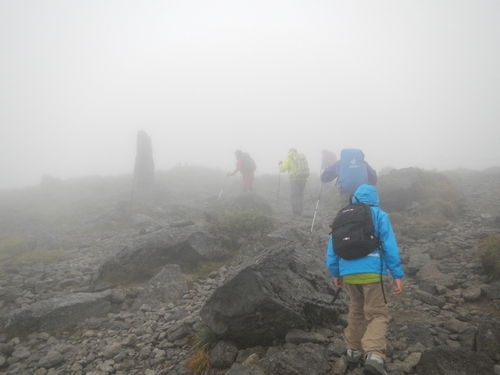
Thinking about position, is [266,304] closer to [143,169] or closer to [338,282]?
[338,282]

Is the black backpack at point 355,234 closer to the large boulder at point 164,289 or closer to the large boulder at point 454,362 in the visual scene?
the large boulder at point 454,362

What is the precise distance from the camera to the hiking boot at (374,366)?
143 inches

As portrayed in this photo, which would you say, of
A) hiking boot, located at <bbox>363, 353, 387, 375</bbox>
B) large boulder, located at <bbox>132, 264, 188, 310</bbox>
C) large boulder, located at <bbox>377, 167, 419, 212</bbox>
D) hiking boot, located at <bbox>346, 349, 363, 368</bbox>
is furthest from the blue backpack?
hiking boot, located at <bbox>363, 353, 387, 375</bbox>

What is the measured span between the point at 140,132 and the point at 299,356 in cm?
2719

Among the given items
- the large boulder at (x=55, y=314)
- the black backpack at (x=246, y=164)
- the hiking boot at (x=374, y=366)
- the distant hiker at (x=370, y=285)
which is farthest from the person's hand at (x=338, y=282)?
the black backpack at (x=246, y=164)

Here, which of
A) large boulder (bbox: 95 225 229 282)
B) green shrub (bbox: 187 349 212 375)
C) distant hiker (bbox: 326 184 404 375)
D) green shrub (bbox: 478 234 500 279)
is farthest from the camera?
large boulder (bbox: 95 225 229 282)

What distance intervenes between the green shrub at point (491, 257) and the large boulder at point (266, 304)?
161 inches

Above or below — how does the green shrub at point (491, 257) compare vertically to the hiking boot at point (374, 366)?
above

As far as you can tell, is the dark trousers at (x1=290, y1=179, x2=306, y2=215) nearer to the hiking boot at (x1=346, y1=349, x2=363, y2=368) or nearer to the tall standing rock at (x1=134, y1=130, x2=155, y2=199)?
the hiking boot at (x1=346, y1=349, x2=363, y2=368)

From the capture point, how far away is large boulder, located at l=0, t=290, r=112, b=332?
6750mm

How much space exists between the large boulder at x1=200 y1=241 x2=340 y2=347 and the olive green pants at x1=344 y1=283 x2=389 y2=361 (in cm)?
91

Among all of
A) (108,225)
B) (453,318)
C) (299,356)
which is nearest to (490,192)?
(453,318)

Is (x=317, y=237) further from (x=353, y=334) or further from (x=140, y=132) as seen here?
(x=140, y=132)

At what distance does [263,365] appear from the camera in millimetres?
4246
